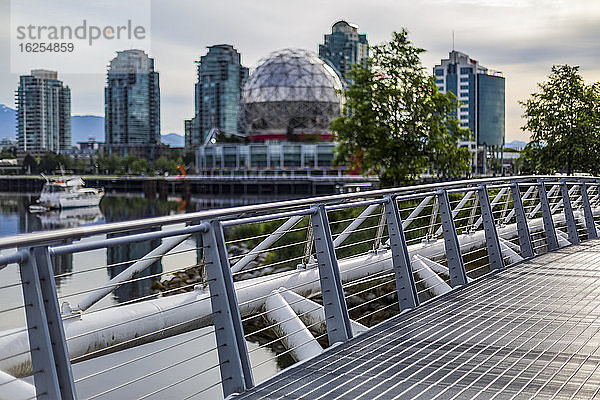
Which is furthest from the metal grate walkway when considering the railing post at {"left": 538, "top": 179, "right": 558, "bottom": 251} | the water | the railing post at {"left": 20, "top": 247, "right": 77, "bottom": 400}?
the railing post at {"left": 538, "top": 179, "right": 558, "bottom": 251}

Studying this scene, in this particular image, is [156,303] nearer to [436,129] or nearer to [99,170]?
[436,129]

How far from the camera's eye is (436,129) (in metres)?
34.1

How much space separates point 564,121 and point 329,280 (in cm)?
2635

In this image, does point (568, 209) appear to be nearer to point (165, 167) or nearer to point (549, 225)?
point (549, 225)

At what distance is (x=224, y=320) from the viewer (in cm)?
449

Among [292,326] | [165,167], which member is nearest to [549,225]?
[292,326]

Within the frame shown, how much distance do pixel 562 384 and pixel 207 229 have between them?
237 cm

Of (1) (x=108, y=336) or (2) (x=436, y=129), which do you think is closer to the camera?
(1) (x=108, y=336)

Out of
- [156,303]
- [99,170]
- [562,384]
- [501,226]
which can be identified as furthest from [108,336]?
[99,170]

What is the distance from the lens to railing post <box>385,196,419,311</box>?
6.71 meters

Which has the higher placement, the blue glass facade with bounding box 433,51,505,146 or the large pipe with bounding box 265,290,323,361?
the blue glass facade with bounding box 433,51,505,146

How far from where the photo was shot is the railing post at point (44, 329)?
3320 mm

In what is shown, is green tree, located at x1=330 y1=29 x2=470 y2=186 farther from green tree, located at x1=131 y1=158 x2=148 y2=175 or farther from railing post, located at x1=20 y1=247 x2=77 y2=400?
green tree, located at x1=131 y1=158 x2=148 y2=175

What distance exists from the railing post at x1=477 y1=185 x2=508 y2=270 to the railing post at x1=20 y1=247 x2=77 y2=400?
641cm
